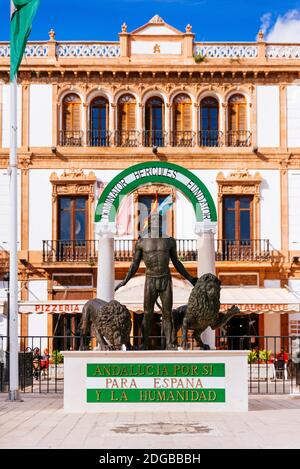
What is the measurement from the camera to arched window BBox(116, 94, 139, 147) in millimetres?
33344

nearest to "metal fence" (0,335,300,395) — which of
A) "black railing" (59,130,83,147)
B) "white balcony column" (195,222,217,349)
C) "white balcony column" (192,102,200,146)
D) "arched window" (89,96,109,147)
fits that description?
"white balcony column" (195,222,217,349)

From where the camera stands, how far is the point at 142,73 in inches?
1303

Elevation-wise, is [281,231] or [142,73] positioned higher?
[142,73]

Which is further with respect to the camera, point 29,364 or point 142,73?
point 142,73

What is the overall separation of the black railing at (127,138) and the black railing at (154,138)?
29 cm

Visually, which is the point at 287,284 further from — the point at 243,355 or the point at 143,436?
the point at 143,436

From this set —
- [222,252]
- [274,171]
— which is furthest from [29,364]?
[274,171]

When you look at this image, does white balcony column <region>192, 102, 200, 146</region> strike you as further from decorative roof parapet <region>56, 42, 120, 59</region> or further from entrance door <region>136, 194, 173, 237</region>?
decorative roof parapet <region>56, 42, 120, 59</region>

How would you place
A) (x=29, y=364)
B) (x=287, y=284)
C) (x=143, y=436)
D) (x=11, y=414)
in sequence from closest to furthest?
(x=143, y=436) < (x=11, y=414) < (x=29, y=364) < (x=287, y=284)

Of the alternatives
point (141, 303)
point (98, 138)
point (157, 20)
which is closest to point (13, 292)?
point (141, 303)

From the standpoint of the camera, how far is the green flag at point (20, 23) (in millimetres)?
16656

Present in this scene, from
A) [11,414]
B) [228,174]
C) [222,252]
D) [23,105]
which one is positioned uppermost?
[23,105]

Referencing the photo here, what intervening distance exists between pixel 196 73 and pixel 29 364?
51.4 ft
